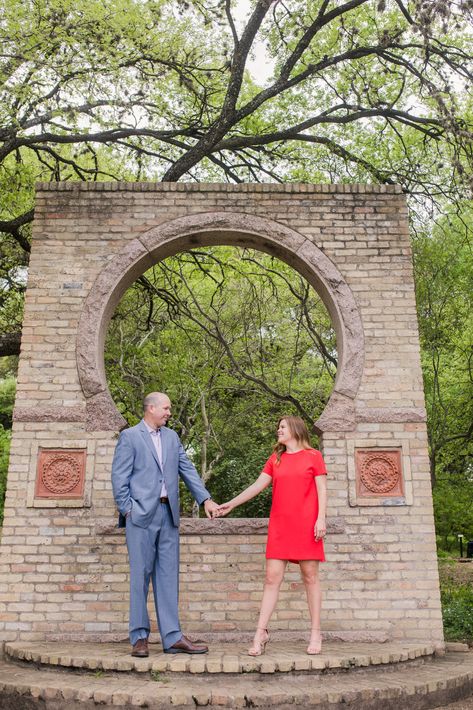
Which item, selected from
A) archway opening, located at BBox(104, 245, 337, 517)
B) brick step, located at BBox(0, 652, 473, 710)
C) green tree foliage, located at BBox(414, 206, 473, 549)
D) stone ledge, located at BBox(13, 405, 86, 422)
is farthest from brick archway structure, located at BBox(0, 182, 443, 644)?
green tree foliage, located at BBox(414, 206, 473, 549)

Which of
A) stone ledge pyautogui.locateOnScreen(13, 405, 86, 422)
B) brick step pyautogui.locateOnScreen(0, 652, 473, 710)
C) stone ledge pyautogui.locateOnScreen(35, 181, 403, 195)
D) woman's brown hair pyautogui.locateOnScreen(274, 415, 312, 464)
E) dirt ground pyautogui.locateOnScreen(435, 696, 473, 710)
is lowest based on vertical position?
dirt ground pyautogui.locateOnScreen(435, 696, 473, 710)

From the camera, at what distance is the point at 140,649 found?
15.2ft

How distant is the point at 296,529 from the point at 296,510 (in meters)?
0.14

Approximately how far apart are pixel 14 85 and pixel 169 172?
8.39 ft

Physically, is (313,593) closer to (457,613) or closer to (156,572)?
(156,572)

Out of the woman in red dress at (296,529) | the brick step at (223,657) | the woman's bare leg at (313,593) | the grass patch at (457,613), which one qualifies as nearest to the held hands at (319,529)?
the woman in red dress at (296,529)

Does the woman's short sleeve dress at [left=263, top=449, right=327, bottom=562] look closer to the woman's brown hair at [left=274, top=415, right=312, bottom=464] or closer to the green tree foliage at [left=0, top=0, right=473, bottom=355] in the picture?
the woman's brown hair at [left=274, top=415, right=312, bottom=464]

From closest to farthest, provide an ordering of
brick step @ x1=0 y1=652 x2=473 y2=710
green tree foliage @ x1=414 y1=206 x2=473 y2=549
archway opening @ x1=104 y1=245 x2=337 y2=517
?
1. brick step @ x1=0 y1=652 x2=473 y2=710
2. green tree foliage @ x1=414 y1=206 x2=473 y2=549
3. archway opening @ x1=104 y1=245 x2=337 y2=517

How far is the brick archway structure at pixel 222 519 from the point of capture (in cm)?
573

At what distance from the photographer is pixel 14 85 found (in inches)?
304

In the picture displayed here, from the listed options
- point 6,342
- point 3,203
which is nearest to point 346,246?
point 6,342

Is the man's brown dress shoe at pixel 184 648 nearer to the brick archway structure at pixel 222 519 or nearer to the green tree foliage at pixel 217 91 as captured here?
the brick archway structure at pixel 222 519

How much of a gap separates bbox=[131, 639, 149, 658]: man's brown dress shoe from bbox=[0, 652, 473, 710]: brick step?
0.16 m

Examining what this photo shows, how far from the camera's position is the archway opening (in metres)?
12.4
